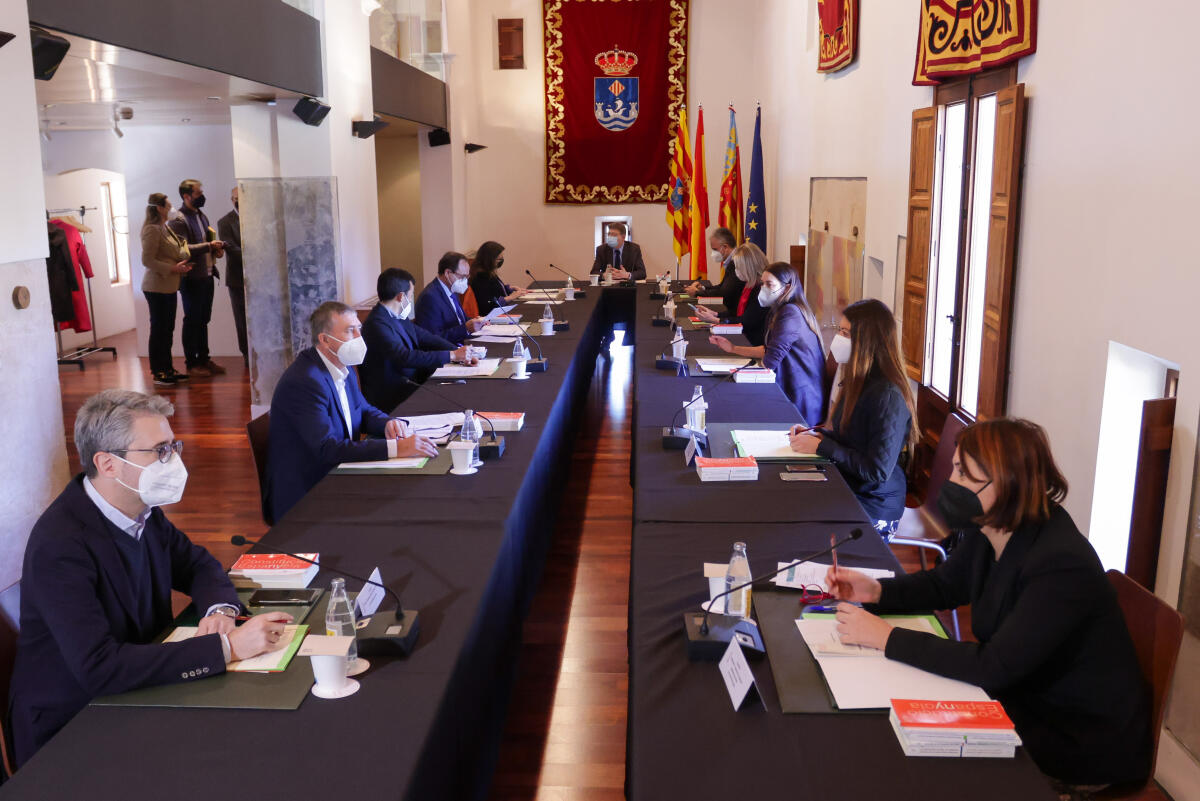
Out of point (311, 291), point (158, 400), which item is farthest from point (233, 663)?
point (311, 291)

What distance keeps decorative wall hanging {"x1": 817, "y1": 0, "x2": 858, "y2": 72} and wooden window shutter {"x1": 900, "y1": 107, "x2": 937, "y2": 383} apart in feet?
5.75

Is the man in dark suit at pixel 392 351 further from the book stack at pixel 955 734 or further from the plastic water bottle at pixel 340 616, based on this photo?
the book stack at pixel 955 734

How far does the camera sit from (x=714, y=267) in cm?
1238

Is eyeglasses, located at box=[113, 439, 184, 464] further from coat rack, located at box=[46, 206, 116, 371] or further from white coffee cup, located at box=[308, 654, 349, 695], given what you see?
coat rack, located at box=[46, 206, 116, 371]

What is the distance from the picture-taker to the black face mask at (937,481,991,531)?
204cm

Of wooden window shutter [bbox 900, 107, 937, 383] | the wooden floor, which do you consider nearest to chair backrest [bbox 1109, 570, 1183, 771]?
the wooden floor

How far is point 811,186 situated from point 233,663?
7.69m

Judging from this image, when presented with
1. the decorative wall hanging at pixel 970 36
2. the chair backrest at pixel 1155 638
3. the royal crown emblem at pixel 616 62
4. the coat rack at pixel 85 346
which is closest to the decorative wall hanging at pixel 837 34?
the decorative wall hanging at pixel 970 36

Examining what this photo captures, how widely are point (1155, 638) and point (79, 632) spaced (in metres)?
2.17

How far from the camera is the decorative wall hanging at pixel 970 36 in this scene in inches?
154

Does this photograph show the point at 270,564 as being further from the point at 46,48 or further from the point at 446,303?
A: the point at 446,303

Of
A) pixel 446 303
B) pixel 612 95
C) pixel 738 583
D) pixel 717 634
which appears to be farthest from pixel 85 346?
pixel 717 634

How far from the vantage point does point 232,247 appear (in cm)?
893

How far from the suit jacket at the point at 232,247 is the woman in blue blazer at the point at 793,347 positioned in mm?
5591
